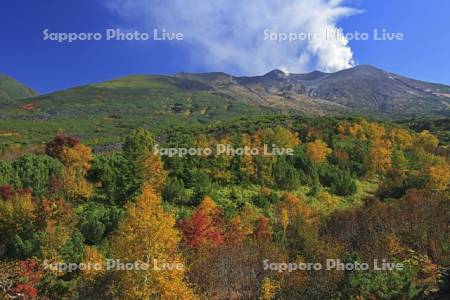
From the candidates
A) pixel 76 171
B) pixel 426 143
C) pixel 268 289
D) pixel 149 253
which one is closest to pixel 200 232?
pixel 268 289

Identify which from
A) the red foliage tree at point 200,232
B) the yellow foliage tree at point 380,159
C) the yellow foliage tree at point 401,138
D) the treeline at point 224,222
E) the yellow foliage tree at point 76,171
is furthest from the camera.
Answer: the yellow foliage tree at point 401,138

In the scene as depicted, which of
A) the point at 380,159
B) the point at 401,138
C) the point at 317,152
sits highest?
the point at 401,138

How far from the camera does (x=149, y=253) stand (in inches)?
1160

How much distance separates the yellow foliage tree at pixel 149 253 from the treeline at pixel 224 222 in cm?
9

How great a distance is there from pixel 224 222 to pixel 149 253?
2882cm

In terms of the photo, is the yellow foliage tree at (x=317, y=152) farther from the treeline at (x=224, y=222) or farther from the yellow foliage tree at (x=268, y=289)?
the yellow foliage tree at (x=268, y=289)

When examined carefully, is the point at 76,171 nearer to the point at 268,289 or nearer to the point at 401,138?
the point at 268,289

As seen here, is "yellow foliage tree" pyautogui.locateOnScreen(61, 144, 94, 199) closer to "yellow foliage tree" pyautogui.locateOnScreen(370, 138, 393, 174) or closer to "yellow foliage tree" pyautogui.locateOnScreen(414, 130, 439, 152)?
"yellow foliage tree" pyautogui.locateOnScreen(370, 138, 393, 174)

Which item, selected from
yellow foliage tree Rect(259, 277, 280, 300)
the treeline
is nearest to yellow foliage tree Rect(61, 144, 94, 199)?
the treeline

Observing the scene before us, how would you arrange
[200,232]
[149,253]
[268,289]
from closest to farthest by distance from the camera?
[149,253], [268,289], [200,232]

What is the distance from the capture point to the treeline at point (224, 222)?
99.6 ft

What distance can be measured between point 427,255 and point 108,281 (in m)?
27.6

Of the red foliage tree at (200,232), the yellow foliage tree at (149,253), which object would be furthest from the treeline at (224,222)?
the red foliage tree at (200,232)

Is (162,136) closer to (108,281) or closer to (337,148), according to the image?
(337,148)
